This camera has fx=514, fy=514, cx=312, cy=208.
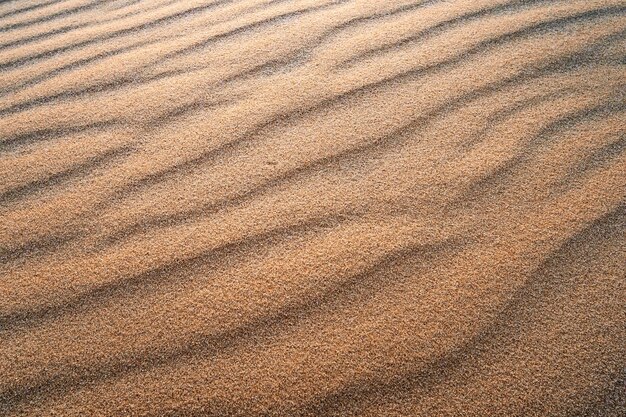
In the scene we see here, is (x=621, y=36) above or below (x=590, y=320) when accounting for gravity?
above

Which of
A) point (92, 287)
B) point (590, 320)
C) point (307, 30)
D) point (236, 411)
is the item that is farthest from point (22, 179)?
point (590, 320)

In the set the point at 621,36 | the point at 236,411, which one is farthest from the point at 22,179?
the point at 621,36

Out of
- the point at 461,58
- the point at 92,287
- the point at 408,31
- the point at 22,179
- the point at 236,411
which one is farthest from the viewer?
the point at 408,31

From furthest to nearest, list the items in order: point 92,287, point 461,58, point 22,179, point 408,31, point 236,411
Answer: point 408,31 < point 461,58 < point 22,179 < point 92,287 < point 236,411

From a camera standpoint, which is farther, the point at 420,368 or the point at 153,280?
the point at 153,280

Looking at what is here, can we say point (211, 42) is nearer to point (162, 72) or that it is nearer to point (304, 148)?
point (162, 72)

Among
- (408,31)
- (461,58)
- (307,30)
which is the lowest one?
(461,58)

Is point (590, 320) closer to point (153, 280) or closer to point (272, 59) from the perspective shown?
point (153, 280)
